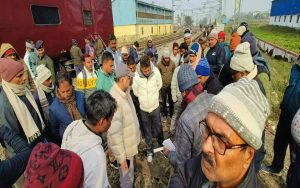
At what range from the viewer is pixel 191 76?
7.77 feet

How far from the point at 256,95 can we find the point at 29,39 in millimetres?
8253

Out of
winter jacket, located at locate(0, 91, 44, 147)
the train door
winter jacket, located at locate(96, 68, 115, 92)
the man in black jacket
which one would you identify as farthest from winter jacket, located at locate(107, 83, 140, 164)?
the train door

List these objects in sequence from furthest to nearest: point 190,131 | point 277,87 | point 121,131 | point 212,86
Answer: point 277,87 → point 212,86 → point 121,131 → point 190,131

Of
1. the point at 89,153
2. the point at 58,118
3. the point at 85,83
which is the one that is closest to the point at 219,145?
the point at 89,153

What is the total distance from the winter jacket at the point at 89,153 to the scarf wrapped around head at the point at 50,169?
447mm

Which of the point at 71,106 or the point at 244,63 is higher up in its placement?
the point at 244,63

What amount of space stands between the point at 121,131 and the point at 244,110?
2.17 m

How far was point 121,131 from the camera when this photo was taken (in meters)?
3.07

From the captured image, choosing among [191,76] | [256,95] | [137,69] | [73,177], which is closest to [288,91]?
[191,76]

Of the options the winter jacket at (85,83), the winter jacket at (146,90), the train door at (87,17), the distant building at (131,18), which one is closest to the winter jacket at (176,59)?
the winter jacket at (146,90)

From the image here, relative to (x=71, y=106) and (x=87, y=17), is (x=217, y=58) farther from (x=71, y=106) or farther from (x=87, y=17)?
(x=87, y=17)

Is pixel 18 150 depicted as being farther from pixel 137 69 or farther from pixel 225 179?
pixel 137 69

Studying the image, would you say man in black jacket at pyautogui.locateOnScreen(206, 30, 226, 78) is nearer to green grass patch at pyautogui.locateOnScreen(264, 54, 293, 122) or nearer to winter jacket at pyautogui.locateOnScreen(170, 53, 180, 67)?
winter jacket at pyautogui.locateOnScreen(170, 53, 180, 67)

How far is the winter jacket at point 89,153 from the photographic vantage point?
5.77 feet
